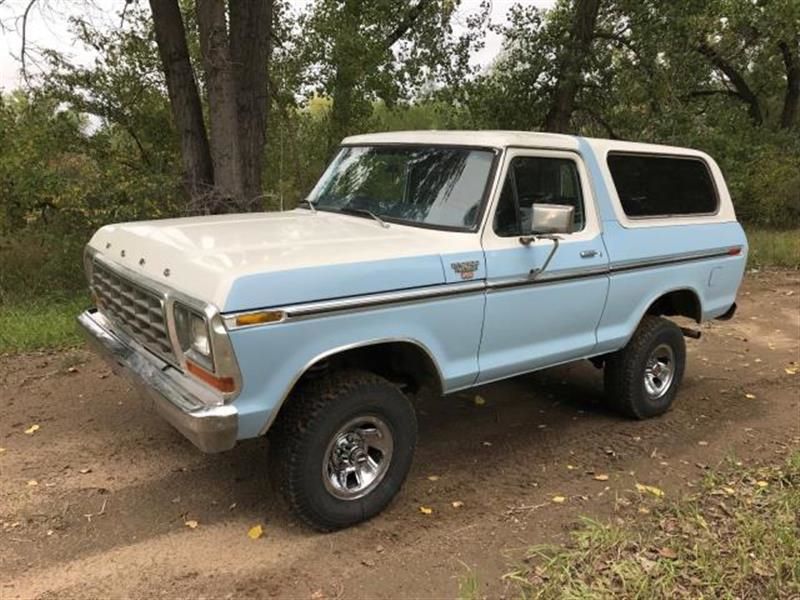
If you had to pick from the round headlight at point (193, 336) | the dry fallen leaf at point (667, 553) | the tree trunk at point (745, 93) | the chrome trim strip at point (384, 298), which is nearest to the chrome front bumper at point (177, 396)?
the round headlight at point (193, 336)

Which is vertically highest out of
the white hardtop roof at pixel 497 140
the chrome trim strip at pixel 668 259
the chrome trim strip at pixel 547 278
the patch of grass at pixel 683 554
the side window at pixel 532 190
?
the white hardtop roof at pixel 497 140

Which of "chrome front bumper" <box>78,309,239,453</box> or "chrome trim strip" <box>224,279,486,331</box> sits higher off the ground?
"chrome trim strip" <box>224,279,486,331</box>

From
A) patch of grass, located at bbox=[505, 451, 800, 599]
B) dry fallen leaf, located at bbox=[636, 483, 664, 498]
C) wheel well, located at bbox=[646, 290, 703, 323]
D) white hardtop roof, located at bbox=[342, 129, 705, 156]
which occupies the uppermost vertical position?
white hardtop roof, located at bbox=[342, 129, 705, 156]

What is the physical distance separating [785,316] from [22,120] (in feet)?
35.3

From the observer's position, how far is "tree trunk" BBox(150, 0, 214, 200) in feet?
28.1

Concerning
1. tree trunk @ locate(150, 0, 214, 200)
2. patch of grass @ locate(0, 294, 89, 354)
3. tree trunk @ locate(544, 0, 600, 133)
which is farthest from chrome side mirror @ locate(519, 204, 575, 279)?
tree trunk @ locate(544, 0, 600, 133)

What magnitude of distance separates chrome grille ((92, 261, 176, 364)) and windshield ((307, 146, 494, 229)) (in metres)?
1.48

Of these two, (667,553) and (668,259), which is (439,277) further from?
(668,259)

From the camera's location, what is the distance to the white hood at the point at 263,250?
3191 mm

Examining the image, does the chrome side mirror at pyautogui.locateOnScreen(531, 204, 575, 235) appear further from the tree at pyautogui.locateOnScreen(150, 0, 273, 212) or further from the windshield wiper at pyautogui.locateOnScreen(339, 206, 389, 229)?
the tree at pyautogui.locateOnScreen(150, 0, 273, 212)

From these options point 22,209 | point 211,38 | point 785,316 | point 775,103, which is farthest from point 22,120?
point 775,103

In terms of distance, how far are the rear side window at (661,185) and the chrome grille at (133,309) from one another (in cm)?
312

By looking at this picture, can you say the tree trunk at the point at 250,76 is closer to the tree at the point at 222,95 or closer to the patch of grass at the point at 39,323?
the tree at the point at 222,95

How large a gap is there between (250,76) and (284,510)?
632 centimetres
